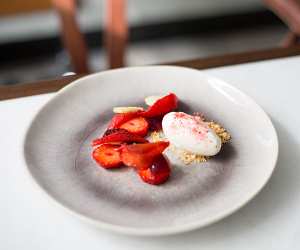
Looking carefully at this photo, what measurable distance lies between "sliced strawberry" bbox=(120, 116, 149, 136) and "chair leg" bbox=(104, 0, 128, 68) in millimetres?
538

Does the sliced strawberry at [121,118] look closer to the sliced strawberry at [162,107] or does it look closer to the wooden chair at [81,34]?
the sliced strawberry at [162,107]

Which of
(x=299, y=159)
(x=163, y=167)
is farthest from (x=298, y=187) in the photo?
(x=163, y=167)

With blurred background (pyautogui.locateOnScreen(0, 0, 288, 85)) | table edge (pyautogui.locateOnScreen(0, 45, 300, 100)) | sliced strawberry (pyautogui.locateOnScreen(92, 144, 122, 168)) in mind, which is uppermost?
blurred background (pyautogui.locateOnScreen(0, 0, 288, 85))

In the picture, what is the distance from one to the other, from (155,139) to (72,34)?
1.88ft

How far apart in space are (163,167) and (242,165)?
11 cm

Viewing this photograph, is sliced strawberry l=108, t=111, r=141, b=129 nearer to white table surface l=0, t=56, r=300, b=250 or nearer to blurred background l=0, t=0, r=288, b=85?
white table surface l=0, t=56, r=300, b=250

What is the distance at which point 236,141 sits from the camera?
619 millimetres

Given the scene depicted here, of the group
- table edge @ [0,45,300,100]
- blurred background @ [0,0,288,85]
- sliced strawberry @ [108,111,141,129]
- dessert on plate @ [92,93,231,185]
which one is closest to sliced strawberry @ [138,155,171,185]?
dessert on plate @ [92,93,231,185]

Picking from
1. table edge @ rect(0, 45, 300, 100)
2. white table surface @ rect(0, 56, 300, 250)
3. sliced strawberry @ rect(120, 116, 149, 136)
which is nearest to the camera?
white table surface @ rect(0, 56, 300, 250)

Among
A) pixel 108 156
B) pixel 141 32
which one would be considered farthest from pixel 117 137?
pixel 141 32

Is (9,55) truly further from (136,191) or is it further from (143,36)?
(136,191)

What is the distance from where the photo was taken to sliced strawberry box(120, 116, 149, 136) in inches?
24.6

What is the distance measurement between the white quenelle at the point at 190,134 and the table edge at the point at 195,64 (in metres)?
0.22

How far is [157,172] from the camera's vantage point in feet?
1.78
